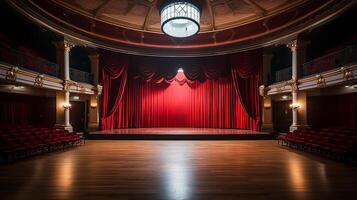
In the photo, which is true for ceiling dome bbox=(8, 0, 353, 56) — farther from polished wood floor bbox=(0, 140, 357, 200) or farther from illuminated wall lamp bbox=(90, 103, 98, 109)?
polished wood floor bbox=(0, 140, 357, 200)

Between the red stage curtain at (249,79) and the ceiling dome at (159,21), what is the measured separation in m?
0.56

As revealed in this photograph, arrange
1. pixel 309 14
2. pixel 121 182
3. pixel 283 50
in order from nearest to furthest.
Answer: pixel 121 182, pixel 309 14, pixel 283 50

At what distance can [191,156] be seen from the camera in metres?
6.61

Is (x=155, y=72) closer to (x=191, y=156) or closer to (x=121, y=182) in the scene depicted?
(x=191, y=156)

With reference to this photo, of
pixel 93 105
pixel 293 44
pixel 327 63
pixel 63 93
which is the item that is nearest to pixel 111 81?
pixel 93 105

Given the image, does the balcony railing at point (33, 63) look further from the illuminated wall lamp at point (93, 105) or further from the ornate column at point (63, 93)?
the illuminated wall lamp at point (93, 105)

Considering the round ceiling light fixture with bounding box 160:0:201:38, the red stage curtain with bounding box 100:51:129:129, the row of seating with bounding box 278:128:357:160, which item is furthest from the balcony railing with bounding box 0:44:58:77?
the row of seating with bounding box 278:128:357:160

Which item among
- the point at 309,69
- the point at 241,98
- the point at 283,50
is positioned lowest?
the point at 241,98

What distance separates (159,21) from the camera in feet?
38.2

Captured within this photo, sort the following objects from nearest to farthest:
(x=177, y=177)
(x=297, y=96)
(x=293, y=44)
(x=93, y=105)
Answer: (x=177, y=177)
(x=297, y=96)
(x=293, y=44)
(x=93, y=105)

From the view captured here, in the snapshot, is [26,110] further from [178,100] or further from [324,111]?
[324,111]

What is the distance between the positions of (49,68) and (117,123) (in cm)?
497

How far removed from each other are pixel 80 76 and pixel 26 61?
2709 millimetres

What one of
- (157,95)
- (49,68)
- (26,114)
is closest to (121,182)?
(49,68)
